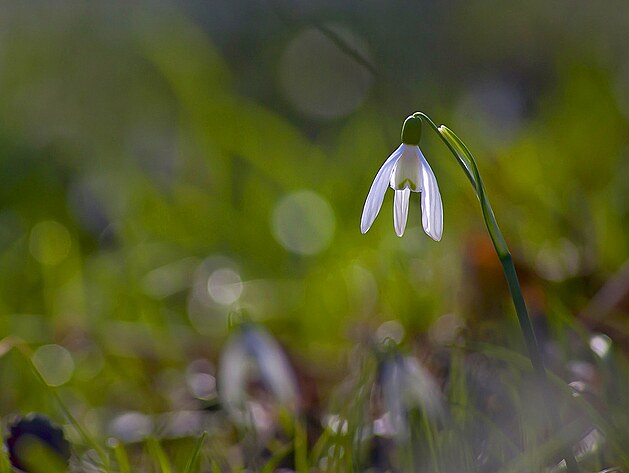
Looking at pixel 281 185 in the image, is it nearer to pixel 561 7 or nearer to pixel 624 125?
pixel 624 125

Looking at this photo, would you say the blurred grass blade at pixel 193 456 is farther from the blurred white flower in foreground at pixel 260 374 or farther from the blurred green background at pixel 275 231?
the blurred green background at pixel 275 231

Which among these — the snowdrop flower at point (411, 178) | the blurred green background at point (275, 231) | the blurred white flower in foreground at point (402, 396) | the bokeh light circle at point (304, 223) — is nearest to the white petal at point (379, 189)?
the snowdrop flower at point (411, 178)

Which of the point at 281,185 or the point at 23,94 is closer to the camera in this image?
the point at 281,185

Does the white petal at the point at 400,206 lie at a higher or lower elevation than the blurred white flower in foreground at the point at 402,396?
higher

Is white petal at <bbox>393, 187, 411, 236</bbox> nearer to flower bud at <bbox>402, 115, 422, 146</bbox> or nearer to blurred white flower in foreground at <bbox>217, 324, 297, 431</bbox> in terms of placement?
flower bud at <bbox>402, 115, 422, 146</bbox>

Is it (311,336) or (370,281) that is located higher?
(370,281)

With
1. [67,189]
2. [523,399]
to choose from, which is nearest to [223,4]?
[67,189]

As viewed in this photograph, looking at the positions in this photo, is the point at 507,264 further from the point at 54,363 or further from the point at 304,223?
the point at 304,223
